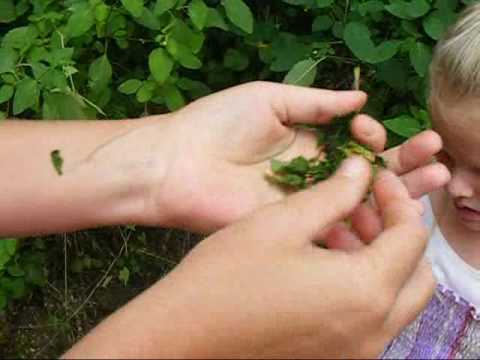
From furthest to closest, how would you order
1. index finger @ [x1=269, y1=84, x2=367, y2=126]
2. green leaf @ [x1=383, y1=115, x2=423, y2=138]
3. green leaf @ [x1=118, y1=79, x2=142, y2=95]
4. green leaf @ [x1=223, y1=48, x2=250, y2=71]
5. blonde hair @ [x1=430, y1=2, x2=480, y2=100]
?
green leaf @ [x1=223, y1=48, x2=250, y2=71], green leaf @ [x1=118, y1=79, x2=142, y2=95], green leaf @ [x1=383, y1=115, x2=423, y2=138], blonde hair @ [x1=430, y1=2, x2=480, y2=100], index finger @ [x1=269, y1=84, x2=367, y2=126]

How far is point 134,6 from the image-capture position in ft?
6.50

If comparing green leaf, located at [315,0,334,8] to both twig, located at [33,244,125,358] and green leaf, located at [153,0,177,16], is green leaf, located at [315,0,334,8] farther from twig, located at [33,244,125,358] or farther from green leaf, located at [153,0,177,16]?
twig, located at [33,244,125,358]

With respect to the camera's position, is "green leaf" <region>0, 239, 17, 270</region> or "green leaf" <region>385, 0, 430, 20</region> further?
"green leaf" <region>0, 239, 17, 270</region>

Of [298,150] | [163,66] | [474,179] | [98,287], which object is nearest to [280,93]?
[298,150]

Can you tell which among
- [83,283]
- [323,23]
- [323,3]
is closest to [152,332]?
[323,3]

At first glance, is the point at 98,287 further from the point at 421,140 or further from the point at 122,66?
the point at 421,140

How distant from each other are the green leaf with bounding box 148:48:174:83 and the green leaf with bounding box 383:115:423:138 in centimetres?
52

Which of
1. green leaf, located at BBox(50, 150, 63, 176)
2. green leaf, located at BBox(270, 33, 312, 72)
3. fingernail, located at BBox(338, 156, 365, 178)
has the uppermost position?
fingernail, located at BBox(338, 156, 365, 178)

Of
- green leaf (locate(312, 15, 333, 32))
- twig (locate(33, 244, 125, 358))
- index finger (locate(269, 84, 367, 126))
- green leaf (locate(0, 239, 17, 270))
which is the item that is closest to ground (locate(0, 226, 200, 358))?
twig (locate(33, 244, 125, 358))

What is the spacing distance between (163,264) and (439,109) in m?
1.08

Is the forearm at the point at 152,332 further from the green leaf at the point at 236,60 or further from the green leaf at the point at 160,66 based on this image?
the green leaf at the point at 236,60

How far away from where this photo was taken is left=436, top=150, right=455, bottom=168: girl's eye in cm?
178

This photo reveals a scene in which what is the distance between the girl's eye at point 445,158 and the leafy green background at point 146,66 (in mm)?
131

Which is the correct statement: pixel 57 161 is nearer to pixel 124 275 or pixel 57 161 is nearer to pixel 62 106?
pixel 62 106
